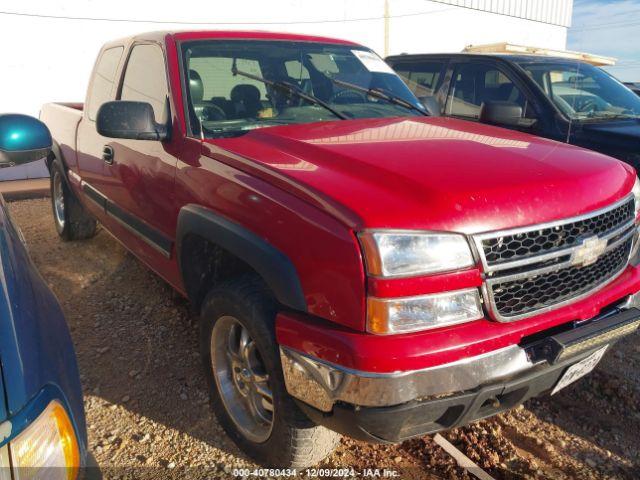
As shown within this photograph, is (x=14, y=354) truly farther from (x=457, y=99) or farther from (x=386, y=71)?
(x=457, y=99)

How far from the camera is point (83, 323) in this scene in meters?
3.64

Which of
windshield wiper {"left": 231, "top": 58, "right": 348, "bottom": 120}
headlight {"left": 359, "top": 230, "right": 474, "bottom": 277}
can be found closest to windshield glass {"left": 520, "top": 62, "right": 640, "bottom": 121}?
windshield wiper {"left": 231, "top": 58, "right": 348, "bottom": 120}

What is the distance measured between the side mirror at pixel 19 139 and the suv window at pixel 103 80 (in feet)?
5.24

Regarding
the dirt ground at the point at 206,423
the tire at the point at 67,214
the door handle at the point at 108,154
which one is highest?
the door handle at the point at 108,154

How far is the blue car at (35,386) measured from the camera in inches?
45.2

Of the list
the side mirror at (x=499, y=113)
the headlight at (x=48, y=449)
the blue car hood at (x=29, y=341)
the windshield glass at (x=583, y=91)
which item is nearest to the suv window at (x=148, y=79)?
the blue car hood at (x=29, y=341)

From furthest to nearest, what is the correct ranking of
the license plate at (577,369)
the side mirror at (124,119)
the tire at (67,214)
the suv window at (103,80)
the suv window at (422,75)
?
the suv window at (422,75), the tire at (67,214), the suv window at (103,80), the side mirror at (124,119), the license plate at (577,369)

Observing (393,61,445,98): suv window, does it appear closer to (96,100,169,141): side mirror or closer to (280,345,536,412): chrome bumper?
(96,100,169,141): side mirror

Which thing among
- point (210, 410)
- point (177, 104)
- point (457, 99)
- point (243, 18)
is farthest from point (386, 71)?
point (243, 18)

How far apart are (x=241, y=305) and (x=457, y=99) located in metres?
3.93

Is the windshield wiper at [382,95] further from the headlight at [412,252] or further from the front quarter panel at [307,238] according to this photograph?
the headlight at [412,252]

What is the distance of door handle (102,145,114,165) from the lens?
346 centimetres

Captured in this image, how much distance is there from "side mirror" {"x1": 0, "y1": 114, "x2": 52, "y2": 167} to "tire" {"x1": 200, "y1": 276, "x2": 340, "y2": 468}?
96 cm

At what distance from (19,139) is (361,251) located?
1524 mm
